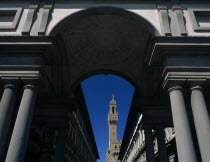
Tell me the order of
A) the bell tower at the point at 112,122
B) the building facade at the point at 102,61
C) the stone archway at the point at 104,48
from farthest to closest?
the bell tower at the point at 112,122 → the stone archway at the point at 104,48 → the building facade at the point at 102,61

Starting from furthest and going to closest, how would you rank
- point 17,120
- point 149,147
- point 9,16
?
point 149,147 → point 9,16 → point 17,120

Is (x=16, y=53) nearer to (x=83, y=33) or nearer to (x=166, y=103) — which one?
(x=83, y=33)

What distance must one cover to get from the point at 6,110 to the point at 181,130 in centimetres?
700

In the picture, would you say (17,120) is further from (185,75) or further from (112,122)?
(112,122)

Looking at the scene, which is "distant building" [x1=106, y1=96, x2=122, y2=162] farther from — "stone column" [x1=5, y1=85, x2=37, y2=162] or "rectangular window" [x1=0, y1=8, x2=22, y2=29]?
"stone column" [x1=5, y1=85, x2=37, y2=162]

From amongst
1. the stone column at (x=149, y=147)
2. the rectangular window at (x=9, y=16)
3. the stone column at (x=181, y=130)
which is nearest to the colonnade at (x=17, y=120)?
the rectangular window at (x=9, y=16)

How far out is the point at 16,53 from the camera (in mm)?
9156

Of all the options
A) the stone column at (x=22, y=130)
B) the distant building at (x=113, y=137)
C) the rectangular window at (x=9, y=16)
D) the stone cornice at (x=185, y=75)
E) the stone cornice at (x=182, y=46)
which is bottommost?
the stone column at (x=22, y=130)

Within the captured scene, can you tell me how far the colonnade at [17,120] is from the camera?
280 inches

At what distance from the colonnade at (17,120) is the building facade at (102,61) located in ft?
0.12

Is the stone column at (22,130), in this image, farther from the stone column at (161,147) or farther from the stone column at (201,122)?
the stone column at (161,147)

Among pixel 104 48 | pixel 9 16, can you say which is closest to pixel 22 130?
pixel 9 16

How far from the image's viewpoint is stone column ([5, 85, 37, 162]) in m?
7.03

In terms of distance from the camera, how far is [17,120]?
25.3ft
